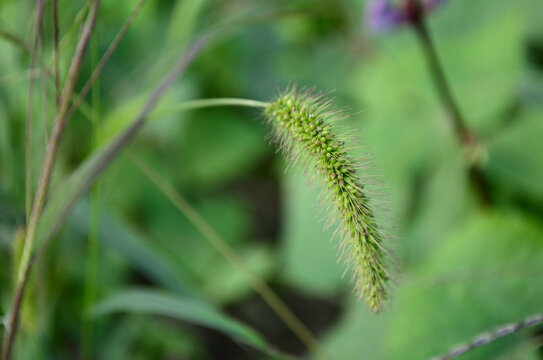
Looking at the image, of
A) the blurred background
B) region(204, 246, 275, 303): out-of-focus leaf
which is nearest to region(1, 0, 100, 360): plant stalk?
the blurred background

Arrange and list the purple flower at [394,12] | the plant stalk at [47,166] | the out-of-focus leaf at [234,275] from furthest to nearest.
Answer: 1. the out-of-focus leaf at [234,275]
2. the purple flower at [394,12]
3. the plant stalk at [47,166]

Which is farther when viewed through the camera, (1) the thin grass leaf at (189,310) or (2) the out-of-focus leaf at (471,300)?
(2) the out-of-focus leaf at (471,300)

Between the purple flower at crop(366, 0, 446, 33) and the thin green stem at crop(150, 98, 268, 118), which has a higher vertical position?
the purple flower at crop(366, 0, 446, 33)

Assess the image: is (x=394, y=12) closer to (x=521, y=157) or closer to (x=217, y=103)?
(x=521, y=157)

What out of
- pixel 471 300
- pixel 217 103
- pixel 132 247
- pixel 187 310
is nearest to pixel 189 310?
pixel 187 310

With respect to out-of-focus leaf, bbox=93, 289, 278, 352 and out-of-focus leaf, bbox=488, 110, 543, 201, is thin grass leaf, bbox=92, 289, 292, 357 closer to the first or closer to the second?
out-of-focus leaf, bbox=93, 289, 278, 352

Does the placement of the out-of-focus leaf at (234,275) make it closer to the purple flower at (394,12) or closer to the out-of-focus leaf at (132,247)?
the out-of-focus leaf at (132,247)

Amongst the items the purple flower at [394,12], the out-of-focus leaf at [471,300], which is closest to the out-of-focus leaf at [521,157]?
the out-of-focus leaf at [471,300]
